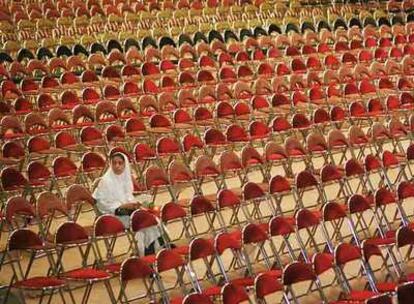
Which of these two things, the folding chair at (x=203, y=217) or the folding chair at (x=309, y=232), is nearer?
the folding chair at (x=309, y=232)

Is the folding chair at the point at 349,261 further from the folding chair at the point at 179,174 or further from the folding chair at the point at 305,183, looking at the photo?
the folding chair at the point at 179,174

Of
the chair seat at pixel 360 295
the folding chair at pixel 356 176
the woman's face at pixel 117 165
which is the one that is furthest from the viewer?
the folding chair at pixel 356 176

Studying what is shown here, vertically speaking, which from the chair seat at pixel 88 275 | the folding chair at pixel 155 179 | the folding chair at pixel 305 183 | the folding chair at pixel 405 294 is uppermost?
the folding chair at pixel 155 179

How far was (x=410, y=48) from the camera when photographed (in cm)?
1265

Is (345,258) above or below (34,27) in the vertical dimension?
below

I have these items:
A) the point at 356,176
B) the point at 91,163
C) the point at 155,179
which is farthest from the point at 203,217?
the point at 356,176

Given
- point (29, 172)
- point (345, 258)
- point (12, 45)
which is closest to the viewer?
point (345, 258)

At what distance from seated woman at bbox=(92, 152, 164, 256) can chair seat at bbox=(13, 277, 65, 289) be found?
110cm

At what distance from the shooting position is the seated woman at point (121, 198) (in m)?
6.80

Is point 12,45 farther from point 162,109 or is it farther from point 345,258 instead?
point 345,258

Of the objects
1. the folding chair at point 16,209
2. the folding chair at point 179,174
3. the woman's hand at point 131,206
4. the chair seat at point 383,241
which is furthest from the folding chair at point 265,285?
the folding chair at point 179,174

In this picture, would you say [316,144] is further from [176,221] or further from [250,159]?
[176,221]

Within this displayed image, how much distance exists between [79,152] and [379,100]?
4.05 metres

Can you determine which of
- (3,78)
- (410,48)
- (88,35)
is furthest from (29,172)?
(410,48)
